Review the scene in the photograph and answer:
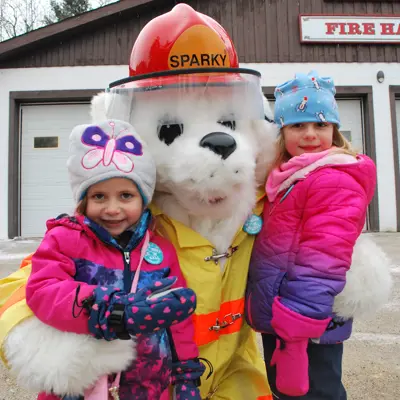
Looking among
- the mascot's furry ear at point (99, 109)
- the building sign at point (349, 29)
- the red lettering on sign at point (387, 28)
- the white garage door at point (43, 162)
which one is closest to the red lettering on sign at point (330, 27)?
Result: the building sign at point (349, 29)

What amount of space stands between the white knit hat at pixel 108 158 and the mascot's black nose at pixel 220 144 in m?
0.22

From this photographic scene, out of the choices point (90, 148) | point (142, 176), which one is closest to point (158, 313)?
point (142, 176)

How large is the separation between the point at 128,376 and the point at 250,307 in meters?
0.51

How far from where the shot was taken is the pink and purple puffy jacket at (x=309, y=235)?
1.43 meters

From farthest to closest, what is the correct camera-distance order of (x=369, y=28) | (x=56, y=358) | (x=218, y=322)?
(x=369, y=28)
(x=218, y=322)
(x=56, y=358)

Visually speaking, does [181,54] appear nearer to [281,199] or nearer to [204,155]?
[204,155]

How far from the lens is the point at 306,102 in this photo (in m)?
1.78

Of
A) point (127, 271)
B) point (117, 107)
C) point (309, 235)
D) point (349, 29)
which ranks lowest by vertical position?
point (127, 271)

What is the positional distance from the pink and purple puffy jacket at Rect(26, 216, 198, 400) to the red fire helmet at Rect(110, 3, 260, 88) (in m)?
0.60

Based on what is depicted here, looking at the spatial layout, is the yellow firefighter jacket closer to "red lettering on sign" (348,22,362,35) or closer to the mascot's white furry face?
the mascot's white furry face

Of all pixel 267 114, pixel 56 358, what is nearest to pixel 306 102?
pixel 267 114

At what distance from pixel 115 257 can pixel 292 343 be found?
0.67m

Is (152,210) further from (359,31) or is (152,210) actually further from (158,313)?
(359,31)

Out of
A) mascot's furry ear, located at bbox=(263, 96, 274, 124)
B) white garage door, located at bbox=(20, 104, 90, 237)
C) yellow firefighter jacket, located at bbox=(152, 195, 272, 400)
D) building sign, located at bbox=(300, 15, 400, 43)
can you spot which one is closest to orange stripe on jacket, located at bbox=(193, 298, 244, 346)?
yellow firefighter jacket, located at bbox=(152, 195, 272, 400)
